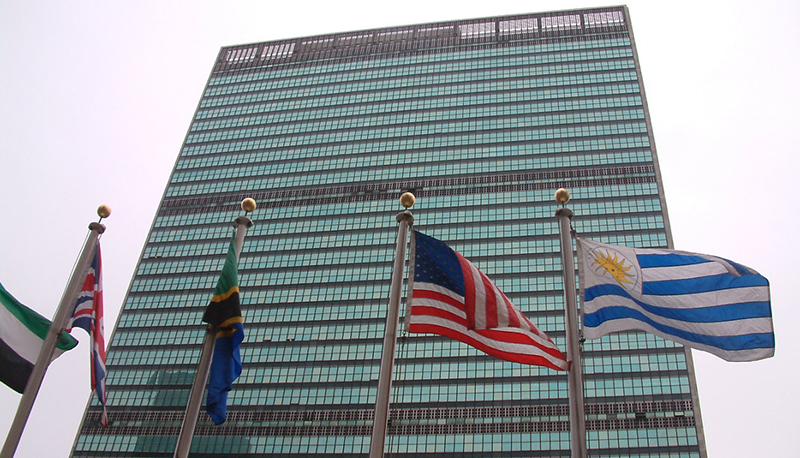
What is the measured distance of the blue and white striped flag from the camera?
22141mm

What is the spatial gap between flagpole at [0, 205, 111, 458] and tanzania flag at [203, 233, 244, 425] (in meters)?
5.96

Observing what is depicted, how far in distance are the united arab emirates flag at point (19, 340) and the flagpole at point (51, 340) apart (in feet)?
1.45

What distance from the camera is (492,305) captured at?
23219 millimetres

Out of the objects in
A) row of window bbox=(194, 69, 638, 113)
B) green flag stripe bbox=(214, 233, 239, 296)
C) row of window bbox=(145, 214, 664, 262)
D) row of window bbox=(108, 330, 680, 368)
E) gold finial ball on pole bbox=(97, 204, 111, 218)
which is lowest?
green flag stripe bbox=(214, 233, 239, 296)

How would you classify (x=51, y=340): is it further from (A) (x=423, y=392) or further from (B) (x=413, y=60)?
(B) (x=413, y=60)

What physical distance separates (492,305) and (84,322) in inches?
585

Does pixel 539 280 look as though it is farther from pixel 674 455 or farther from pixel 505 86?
pixel 505 86

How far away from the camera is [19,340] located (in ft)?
82.8

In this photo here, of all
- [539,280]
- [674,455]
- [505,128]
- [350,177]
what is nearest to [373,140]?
[350,177]

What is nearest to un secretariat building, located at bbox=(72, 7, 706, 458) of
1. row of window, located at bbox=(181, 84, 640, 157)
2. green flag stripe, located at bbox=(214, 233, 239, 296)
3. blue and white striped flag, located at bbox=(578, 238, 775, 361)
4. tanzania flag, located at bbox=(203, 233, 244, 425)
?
row of window, located at bbox=(181, 84, 640, 157)

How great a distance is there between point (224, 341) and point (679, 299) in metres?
14.5

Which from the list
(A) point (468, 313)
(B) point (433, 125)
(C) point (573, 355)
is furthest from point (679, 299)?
(B) point (433, 125)

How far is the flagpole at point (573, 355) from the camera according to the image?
20.1m

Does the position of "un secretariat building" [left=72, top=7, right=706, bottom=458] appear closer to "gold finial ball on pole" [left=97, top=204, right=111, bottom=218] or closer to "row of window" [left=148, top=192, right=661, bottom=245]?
"row of window" [left=148, top=192, right=661, bottom=245]
